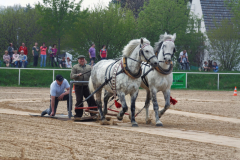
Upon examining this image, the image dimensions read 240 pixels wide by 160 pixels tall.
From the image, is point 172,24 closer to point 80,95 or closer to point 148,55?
point 80,95

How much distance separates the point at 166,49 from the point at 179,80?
15993 millimetres

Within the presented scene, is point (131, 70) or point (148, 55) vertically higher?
point (148, 55)

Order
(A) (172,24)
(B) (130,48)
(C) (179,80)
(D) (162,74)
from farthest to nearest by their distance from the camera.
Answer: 1. (A) (172,24)
2. (C) (179,80)
3. (D) (162,74)
4. (B) (130,48)

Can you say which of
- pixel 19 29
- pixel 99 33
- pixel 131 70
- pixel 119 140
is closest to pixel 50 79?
pixel 99 33

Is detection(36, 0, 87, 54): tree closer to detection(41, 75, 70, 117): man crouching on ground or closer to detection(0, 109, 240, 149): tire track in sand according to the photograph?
detection(41, 75, 70, 117): man crouching on ground

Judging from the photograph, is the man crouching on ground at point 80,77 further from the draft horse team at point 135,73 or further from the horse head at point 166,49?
the horse head at point 166,49

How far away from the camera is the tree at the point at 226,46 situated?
3070 centimetres

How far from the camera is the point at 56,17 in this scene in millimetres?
29844

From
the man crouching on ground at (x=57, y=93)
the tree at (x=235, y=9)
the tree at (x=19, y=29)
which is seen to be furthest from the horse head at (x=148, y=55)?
the tree at (x=235, y=9)

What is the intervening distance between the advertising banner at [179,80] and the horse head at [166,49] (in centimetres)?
1526

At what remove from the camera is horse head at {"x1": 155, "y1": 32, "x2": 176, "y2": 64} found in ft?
33.1

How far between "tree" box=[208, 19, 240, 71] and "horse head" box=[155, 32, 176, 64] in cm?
2131

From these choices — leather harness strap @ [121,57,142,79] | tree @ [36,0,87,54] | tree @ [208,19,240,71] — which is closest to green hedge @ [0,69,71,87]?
tree @ [36,0,87,54]

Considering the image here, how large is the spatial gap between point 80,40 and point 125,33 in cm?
366
